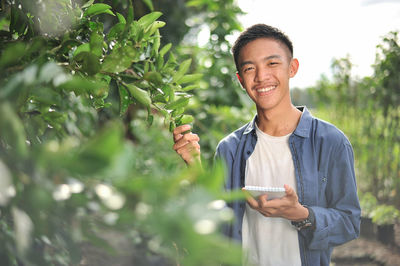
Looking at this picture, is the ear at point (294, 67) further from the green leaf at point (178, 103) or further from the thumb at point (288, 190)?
the green leaf at point (178, 103)

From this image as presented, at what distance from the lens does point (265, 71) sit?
1396mm

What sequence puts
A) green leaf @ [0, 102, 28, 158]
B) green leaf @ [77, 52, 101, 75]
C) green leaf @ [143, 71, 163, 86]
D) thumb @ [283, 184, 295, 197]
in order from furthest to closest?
thumb @ [283, 184, 295, 197] < green leaf @ [143, 71, 163, 86] < green leaf @ [77, 52, 101, 75] < green leaf @ [0, 102, 28, 158]

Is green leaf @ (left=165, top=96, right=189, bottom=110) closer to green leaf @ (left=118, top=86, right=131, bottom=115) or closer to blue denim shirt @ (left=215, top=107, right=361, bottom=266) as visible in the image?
green leaf @ (left=118, top=86, right=131, bottom=115)

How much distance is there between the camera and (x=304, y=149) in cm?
135

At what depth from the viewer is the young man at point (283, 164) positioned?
50.0 inches

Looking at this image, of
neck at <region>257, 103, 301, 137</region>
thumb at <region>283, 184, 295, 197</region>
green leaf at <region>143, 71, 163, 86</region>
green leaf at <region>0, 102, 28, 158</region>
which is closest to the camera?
green leaf at <region>0, 102, 28, 158</region>

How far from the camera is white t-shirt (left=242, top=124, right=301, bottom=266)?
1337 mm

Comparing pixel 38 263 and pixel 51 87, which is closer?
pixel 38 263

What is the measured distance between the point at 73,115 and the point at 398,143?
12.0ft

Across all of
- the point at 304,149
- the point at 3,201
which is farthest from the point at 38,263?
the point at 304,149

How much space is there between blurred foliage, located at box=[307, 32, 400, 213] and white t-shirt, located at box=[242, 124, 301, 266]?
2.95 metres

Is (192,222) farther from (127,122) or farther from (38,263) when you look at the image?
(127,122)

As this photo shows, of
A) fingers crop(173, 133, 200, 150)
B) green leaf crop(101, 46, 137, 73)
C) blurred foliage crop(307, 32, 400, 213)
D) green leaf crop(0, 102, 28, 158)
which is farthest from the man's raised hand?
blurred foliage crop(307, 32, 400, 213)

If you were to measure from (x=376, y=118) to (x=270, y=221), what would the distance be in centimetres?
334
